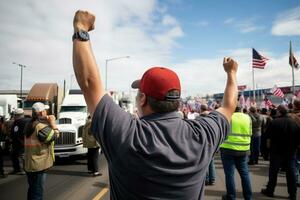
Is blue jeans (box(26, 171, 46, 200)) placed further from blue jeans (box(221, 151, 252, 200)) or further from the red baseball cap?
the red baseball cap

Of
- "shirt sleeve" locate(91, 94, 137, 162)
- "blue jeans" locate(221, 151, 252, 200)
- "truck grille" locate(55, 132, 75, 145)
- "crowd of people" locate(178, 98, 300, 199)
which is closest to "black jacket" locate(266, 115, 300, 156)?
"crowd of people" locate(178, 98, 300, 199)

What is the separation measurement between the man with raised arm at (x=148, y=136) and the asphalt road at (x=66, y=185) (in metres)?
5.69

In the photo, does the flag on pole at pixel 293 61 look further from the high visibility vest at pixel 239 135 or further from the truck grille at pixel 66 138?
the high visibility vest at pixel 239 135

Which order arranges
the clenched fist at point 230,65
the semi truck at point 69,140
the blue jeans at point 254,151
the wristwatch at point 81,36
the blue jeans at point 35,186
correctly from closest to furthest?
the wristwatch at point 81,36 < the clenched fist at point 230,65 < the blue jeans at point 35,186 < the blue jeans at point 254,151 < the semi truck at point 69,140

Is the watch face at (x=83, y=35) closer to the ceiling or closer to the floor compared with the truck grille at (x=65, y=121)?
closer to the ceiling

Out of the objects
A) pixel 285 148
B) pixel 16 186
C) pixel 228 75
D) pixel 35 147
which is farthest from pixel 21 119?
pixel 228 75

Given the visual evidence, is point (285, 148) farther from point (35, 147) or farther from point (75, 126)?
point (75, 126)

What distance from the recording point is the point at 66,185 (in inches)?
340

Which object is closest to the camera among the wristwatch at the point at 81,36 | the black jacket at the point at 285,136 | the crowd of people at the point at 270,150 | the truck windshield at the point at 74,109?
the wristwatch at the point at 81,36

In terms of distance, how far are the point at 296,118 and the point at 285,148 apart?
97cm

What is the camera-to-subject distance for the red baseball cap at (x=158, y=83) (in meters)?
1.87

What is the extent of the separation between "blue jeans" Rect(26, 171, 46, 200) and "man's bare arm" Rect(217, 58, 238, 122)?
4133mm

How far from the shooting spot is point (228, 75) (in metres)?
2.56

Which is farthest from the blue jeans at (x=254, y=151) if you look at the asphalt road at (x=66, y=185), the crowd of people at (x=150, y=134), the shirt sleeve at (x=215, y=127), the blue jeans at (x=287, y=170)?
the shirt sleeve at (x=215, y=127)
